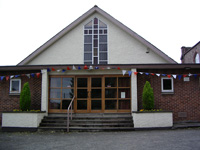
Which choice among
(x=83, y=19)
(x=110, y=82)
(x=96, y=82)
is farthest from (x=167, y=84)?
(x=83, y=19)

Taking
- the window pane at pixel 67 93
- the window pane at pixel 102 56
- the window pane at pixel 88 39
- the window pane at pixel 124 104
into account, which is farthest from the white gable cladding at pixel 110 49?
the window pane at pixel 124 104

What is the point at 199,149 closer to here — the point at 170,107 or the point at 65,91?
the point at 170,107

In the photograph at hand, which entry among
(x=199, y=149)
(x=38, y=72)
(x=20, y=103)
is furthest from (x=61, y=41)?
(x=199, y=149)

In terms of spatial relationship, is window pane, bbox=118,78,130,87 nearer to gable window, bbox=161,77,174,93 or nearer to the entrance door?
the entrance door

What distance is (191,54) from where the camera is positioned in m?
30.9

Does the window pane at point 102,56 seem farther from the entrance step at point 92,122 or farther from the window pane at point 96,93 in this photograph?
the entrance step at point 92,122

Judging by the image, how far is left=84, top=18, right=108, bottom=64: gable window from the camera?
51.5 feet

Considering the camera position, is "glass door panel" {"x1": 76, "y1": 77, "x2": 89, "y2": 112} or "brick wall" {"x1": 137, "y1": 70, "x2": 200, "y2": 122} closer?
"brick wall" {"x1": 137, "y1": 70, "x2": 200, "y2": 122}

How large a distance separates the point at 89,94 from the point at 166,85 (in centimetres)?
407

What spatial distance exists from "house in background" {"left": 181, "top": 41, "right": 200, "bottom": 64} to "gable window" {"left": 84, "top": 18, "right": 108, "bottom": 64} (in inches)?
627

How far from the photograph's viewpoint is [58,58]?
51.8 feet

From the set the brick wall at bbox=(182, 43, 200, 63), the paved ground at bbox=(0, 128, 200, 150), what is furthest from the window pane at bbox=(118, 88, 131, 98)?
the brick wall at bbox=(182, 43, 200, 63)

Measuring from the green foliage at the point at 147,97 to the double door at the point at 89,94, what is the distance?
233 cm

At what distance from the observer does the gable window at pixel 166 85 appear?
40.5 feet
